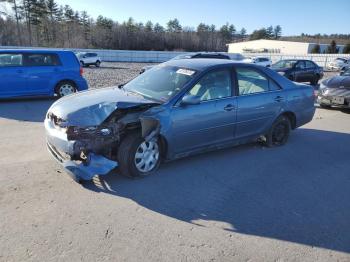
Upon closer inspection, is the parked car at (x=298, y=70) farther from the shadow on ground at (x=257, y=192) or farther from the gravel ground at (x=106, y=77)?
the shadow on ground at (x=257, y=192)

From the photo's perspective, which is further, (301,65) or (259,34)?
(259,34)

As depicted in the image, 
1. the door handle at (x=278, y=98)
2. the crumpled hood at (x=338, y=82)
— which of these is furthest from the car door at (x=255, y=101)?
the crumpled hood at (x=338, y=82)

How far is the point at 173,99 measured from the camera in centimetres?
496

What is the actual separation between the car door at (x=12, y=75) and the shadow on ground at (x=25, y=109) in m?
0.36

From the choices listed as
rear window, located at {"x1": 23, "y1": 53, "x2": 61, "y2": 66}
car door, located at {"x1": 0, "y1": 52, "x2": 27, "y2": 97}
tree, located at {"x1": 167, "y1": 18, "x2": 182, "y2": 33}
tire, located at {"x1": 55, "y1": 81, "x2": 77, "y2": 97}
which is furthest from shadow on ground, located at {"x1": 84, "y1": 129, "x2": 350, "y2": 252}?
tree, located at {"x1": 167, "y1": 18, "x2": 182, "y2": 33}

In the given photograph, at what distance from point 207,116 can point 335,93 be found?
23.1ft

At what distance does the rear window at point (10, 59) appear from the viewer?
402 inches

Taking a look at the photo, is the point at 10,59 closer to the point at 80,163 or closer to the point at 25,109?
the point at 25,109

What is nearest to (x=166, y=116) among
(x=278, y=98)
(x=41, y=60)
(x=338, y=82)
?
(x=278, y=98)

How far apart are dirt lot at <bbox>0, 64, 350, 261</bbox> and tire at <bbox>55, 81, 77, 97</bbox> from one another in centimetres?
515

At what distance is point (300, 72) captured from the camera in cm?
1831

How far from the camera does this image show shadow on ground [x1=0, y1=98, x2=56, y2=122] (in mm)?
8531

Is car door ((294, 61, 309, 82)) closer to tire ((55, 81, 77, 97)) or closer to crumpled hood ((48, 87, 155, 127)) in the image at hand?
tire ((55, 81, 77, 97))

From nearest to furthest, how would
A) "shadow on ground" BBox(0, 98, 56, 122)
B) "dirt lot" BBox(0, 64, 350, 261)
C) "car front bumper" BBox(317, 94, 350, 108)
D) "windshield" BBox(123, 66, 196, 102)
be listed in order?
"dirt lot" BBox(0, 64, 350, 261) → "windshield" BBox(123, 66, 196, 102) → "shadow on ground" BBox(0, 98, 56, 122) → "car front bumper" BBox(317, 94, 350, 108)
